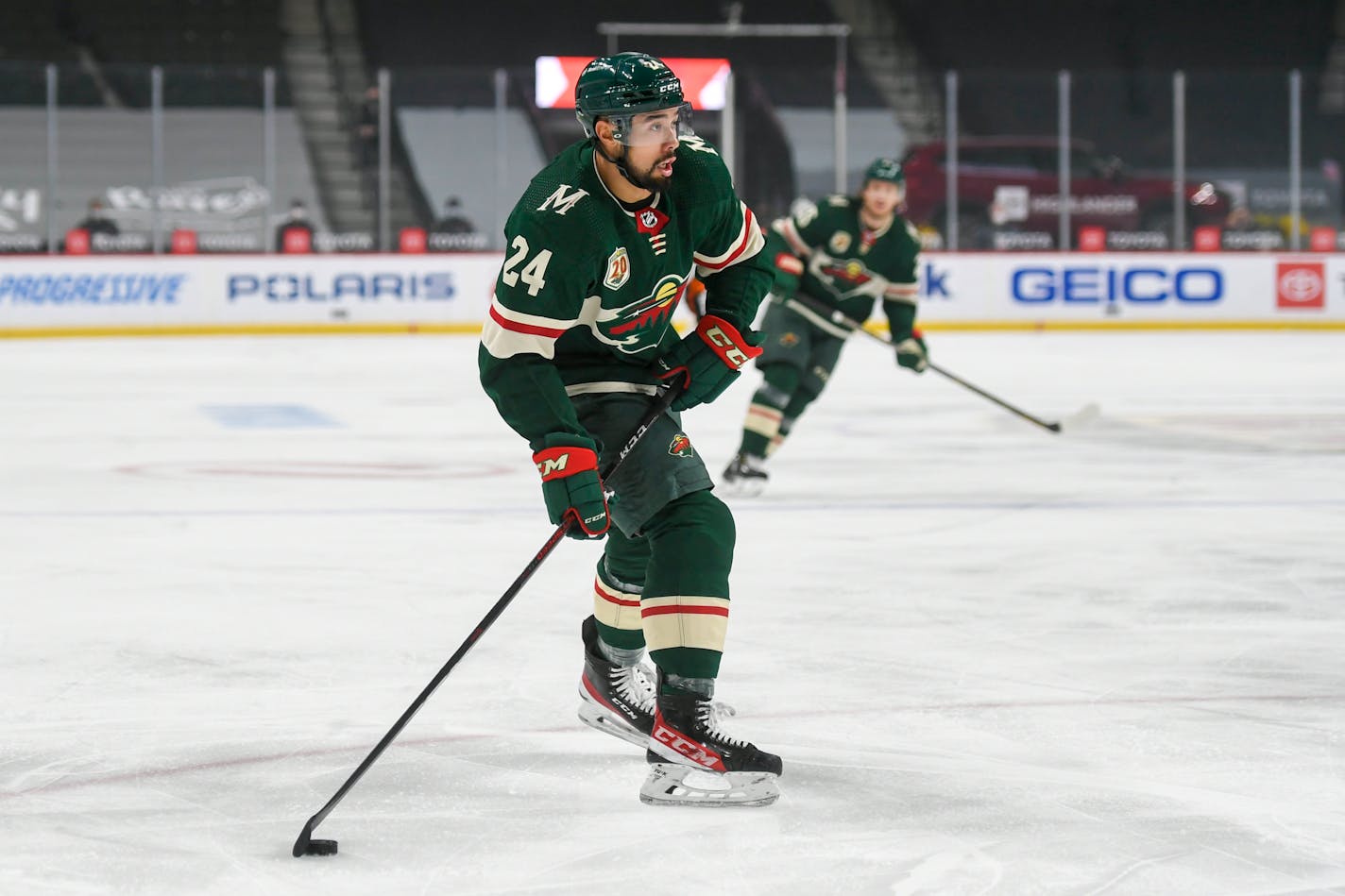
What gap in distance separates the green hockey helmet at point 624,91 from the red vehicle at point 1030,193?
1397cm

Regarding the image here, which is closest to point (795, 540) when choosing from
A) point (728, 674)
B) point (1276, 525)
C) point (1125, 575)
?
point (1125, 575)

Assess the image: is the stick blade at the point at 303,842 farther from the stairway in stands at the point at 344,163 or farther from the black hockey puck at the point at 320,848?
the stairway in stands at the point at 344,163

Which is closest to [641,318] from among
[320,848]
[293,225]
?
[320,848]

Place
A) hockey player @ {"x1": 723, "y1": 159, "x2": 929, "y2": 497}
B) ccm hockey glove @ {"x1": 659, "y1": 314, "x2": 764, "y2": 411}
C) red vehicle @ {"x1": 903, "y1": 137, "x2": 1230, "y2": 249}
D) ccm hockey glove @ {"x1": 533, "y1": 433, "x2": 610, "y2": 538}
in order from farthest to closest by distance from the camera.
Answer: red vehicle @ {"x1": 903, "y1": 137, "x2": 1230, "y2": 249} → hockey player @ {"x1": 723, "y1": 159, "x2": 929, "y2": 497} → ccm hockey glove @ {"x1": 659, "y1": 314, "x2": 764, "y2": 411} → ccm hockey glove @ {"x1": 533, "y1": 433, "x2": 610, "y2": 538}

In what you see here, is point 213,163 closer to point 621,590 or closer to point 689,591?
point 621,590

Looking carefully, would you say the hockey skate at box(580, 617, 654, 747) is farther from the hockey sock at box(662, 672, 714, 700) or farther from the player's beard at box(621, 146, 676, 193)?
the player's beard at box(621, 146, 676, 193)

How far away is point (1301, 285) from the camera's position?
16594 millimetres

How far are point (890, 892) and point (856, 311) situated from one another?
5031 millimetres

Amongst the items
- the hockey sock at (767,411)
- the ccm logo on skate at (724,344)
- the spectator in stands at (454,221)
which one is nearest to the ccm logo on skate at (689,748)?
the ccm logo on skate at (724,344)

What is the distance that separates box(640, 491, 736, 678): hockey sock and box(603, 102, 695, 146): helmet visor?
1.86 ft

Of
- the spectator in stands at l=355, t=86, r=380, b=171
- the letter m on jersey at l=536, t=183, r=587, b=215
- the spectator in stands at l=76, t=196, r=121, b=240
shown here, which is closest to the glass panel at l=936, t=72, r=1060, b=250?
the spectator in stands at l=355, t=86, r=380, b=171

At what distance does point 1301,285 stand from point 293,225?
28.4 feet

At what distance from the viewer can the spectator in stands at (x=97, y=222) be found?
1590 centimetres

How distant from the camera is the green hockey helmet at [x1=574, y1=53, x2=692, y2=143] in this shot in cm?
282
